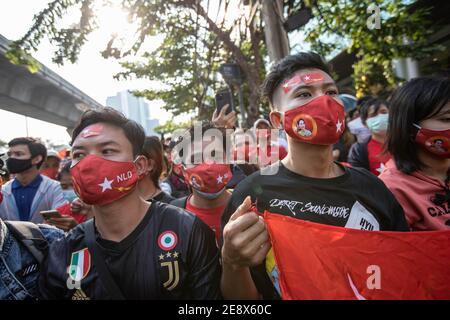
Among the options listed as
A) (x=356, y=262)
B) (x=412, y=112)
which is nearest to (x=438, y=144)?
(x=412, y=112)

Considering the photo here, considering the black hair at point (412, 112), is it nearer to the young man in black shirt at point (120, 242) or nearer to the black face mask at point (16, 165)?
the young man in black shirt at point (120, 242)

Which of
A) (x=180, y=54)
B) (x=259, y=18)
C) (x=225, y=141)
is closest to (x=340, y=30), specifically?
(x=259, y=18)

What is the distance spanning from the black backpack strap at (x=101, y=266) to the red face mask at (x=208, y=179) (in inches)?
35.7

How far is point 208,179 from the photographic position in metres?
2.43

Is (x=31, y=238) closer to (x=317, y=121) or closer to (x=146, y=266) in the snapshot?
(x=146, y=266)

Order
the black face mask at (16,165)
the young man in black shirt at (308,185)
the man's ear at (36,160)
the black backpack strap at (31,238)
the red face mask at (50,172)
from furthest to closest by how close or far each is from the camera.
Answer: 1. the red face mask at (50,172)
2. the man's ear at (36,160)
3. the black face mask at (16,165)
4. the black backpack strap at (31,238)
5. the young man in black shirt at (308,185)

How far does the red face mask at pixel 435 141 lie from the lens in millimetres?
1810

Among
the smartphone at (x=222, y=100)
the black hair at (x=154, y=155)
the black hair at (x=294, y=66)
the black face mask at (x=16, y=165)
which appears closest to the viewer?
the black hair at (x=294, y=66)

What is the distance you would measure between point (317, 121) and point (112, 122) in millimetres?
1114

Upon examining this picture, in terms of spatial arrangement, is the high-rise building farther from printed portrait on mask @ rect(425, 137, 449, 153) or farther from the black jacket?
the black jacket

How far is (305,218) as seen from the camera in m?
1.48

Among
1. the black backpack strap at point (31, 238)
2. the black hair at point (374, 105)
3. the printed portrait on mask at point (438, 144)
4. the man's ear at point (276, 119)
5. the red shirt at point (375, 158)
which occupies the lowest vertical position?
the black backpack strap at point (31, 238)

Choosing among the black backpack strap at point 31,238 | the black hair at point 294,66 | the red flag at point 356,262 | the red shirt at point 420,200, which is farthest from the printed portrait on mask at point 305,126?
the black backpack strap at point 31,238
